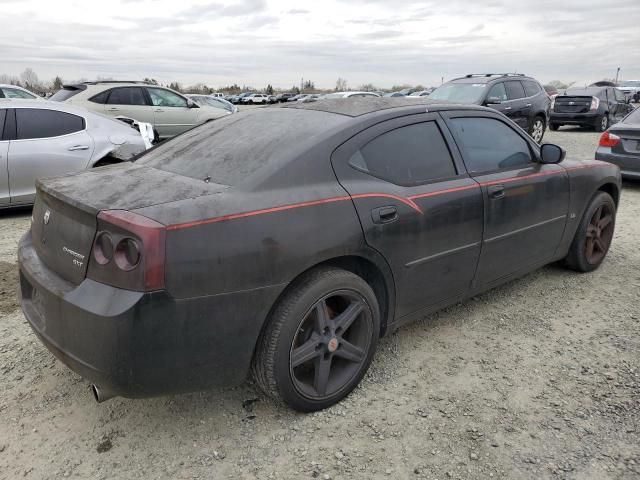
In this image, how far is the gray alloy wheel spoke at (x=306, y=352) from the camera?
255 centimetres

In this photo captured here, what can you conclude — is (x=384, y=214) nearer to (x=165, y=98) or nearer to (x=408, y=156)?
(x=408, y=156)

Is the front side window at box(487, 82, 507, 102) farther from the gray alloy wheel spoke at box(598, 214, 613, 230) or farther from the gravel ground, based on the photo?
the gravel ground

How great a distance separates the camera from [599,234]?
4.62m

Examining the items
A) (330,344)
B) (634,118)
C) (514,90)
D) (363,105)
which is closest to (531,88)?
(514,90)

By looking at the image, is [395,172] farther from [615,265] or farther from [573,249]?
[615,265]

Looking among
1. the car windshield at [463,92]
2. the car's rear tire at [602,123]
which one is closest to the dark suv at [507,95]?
the car windshield at [463,92]

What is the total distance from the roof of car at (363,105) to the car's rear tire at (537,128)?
10238 mm

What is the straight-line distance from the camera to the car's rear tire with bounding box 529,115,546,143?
42.3 ft

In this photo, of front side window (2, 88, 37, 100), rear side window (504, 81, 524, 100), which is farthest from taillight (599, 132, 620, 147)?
front side window (2, 88, 37, 100)

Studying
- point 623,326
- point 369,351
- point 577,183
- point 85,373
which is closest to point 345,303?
point 369,351

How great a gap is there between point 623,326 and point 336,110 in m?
2.41

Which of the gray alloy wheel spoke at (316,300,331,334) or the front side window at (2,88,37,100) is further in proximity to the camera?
the front side window at (2,88,37,100)

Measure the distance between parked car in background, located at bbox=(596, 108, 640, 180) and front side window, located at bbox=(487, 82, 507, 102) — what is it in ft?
11.7

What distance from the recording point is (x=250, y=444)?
2490 mm
